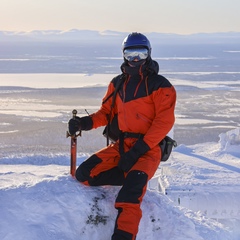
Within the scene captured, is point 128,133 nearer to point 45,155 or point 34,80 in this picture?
point 45,155

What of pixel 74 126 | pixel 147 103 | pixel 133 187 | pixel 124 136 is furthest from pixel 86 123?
pixel 133 187

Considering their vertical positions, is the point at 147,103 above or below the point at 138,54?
below

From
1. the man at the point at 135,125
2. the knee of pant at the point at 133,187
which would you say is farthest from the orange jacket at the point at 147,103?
the knee of pant at the point at 133,187

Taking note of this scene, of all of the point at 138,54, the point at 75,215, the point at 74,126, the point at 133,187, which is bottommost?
the point at 75,215

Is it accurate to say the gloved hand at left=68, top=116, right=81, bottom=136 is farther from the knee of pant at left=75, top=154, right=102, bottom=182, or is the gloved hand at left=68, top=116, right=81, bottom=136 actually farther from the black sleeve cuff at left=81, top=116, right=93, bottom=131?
the knee of pant at left=75, top=154, right=102, bottom=182

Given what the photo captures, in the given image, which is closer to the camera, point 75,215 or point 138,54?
point 75,215

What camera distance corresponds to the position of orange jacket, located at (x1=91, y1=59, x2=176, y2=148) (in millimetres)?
4035

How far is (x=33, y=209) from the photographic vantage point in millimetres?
3799

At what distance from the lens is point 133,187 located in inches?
A: 150

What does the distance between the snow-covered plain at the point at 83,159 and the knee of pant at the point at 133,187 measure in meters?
0.31

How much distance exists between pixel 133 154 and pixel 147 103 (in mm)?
496

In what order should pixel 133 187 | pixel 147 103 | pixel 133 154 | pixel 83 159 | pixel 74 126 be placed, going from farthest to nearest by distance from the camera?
pixel 83 159, pixel 74 126, pixel 147 103, pixel 133 154, pixel 133 187

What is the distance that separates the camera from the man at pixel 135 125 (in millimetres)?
3943

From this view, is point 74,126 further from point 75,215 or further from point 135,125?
point 75,215
